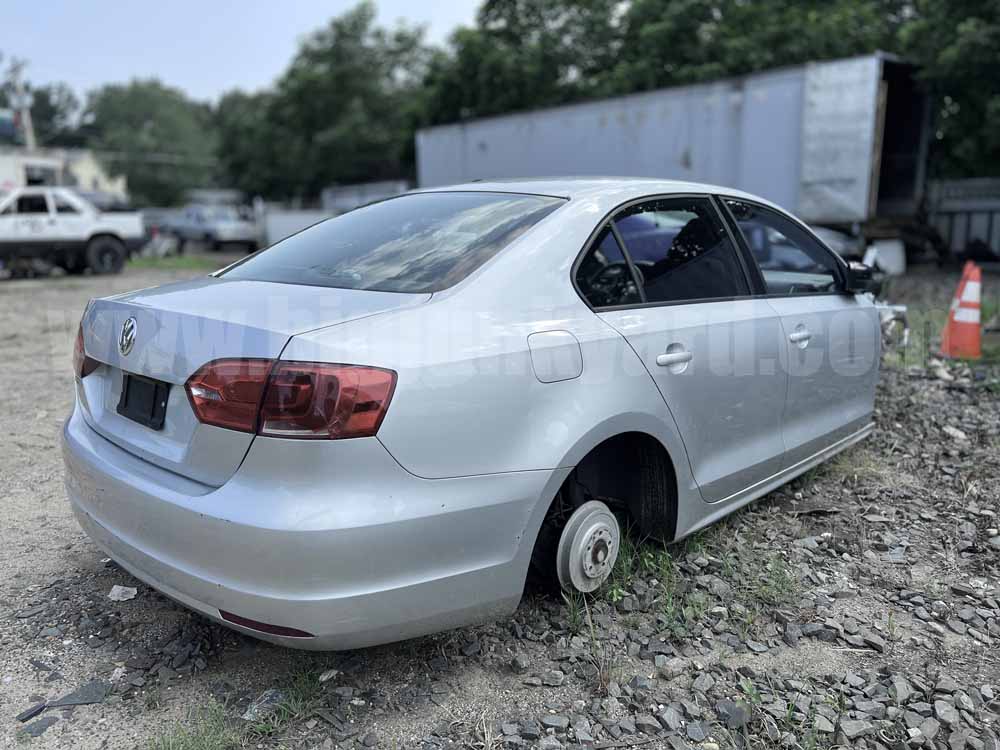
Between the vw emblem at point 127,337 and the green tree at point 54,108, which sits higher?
the green tree at point 54,108

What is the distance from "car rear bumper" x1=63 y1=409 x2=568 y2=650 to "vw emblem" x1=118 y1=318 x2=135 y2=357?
0.34m

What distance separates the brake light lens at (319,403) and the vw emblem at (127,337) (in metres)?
0.63

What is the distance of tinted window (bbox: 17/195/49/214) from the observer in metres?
14.4

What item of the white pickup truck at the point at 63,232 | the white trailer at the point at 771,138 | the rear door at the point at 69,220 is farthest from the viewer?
the rear door at the point at 69,220

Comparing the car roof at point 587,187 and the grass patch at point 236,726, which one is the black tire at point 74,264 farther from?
the grass patch at point 236,726

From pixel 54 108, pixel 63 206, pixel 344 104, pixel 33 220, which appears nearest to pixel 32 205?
pixel 33 220

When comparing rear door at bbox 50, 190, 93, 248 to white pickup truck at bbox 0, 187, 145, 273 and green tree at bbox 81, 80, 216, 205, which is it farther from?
green tree at bbox 81, 80, 216, 205

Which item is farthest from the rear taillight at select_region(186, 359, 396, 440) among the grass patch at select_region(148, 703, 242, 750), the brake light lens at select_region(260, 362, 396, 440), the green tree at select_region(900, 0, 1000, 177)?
the green tree at select_region(900, 0, 1000, 177)

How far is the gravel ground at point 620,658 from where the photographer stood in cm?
223

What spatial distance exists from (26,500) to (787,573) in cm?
336

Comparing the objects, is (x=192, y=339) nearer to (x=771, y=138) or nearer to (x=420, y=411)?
(x=420, y=411)

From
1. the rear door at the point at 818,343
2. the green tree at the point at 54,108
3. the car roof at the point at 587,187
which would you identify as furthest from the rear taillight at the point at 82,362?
the green tree at the point at 54,108

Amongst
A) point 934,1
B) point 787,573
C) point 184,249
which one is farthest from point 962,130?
point 184,249

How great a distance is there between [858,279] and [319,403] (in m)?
2.86
